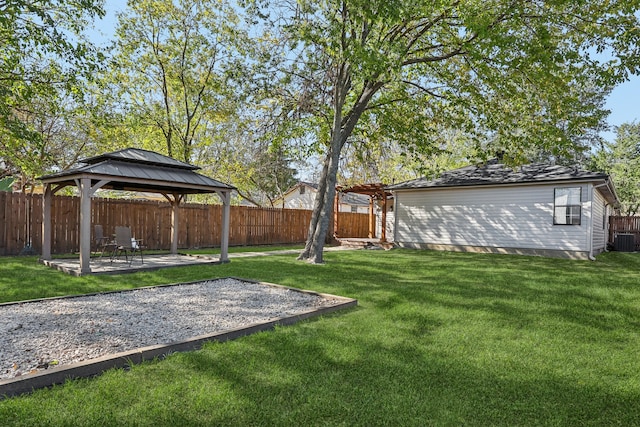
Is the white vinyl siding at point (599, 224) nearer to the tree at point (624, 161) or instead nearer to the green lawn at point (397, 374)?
the green lawn at point (397, 374)

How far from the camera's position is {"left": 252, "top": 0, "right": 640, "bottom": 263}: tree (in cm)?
923

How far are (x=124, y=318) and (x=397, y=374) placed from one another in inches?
136

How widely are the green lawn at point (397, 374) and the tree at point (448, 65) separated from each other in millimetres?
6123

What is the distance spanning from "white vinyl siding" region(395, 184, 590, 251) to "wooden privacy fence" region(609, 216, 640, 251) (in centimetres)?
800

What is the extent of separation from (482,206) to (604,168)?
798 inches

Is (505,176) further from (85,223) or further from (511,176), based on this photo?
(85,223)

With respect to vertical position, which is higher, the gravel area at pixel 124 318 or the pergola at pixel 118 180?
the pergola at pixel 118 180

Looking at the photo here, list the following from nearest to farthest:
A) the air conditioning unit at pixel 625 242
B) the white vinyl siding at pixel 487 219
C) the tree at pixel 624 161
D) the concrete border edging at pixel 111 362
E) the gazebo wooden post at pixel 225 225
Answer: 1. the concrete border edging at pixel 111 362
2. the gazebo wooden post at pixel 225 225
3. the white vinyl siding at pixel 487 219
4. the air conditioning unit at pixel 625 242
5. the tree at pixel 624 161

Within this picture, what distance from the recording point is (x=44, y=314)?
15.8 feet

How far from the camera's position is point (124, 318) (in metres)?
4.75

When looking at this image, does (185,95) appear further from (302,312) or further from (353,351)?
(353,351)

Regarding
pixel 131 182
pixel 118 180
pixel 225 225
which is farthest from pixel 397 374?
pixel 225 225

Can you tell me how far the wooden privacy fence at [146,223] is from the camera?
10.6 meters

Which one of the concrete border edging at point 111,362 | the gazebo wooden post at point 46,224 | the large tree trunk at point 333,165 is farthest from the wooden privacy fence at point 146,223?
the concrete border edging at point 111,362
